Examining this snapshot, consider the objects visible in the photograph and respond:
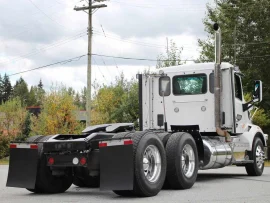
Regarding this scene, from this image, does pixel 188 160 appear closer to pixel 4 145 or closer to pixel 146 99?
pixel 146 99

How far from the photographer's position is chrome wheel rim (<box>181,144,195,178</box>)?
11.2 metres

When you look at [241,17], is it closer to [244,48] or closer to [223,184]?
[244,48]

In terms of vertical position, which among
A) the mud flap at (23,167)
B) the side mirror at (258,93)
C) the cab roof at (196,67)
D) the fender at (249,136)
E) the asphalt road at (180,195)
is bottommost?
the asphalt road at (180,195)

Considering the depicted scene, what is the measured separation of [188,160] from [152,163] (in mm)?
1447

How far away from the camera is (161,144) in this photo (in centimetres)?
1025

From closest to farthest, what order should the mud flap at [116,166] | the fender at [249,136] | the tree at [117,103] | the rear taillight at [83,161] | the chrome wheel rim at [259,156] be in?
the mud flap at [116,166]
the rear taillight at [83,161]
the fender at [249,136]
the chrome wheel rim at [259,156]
the tree at [117,103]

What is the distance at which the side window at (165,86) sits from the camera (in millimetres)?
13773

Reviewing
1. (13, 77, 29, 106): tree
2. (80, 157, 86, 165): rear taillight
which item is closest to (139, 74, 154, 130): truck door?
(80, 157, 86, 165): rear taillight

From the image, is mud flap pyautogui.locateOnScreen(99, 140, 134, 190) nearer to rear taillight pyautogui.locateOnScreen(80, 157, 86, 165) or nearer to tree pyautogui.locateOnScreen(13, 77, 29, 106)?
rear taillight pyautogui.locateOnScreen(80, 157, 86, 165)

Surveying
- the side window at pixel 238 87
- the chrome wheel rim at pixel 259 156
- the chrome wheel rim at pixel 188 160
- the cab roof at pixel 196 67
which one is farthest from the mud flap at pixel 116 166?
the chrome wheel rim at pixel 259 156

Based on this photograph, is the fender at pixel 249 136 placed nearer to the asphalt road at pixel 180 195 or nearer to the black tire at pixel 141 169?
the asphalt road at pixel 180 195

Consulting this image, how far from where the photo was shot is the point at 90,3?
115ft

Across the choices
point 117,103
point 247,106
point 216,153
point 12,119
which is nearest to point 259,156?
point 247,106

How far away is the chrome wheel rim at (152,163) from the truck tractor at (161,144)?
2 cm
